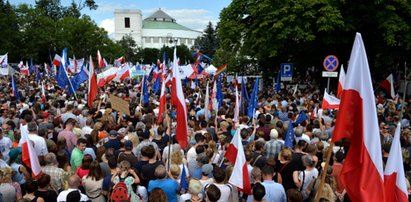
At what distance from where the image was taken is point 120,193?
5344 mm

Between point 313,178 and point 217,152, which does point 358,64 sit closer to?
point 313,178

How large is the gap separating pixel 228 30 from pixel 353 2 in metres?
7.54

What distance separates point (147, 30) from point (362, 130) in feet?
545

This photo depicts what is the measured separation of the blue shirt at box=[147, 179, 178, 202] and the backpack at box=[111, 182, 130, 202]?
0.45 m

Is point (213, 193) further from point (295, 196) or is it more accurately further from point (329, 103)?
point (329, 103)

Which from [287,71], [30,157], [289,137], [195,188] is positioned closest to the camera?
[195,188]

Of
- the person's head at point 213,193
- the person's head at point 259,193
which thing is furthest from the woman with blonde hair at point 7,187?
the person's head at point 259,193

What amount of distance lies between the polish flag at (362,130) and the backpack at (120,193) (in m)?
2.69

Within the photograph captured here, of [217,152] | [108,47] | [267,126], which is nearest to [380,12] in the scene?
[267,126]

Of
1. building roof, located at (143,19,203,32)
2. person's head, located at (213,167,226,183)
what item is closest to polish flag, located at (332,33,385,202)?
person's head, located at (213,167,226,183)

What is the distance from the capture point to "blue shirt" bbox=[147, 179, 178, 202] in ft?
18.8

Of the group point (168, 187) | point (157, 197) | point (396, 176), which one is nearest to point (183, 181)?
point (168, 187)

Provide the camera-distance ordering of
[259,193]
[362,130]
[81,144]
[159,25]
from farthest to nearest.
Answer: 1. [159,25]
2. [81,144]
3. [259,193]
4. [362,130]

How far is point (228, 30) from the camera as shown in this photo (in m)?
27.2
